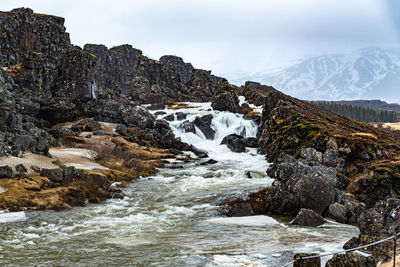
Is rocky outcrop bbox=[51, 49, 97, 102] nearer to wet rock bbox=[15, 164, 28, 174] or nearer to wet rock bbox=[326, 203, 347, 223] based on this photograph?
wet rock bbox=[15, 164, 28, 174]

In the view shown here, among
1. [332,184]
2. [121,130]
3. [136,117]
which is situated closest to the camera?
[332,184]

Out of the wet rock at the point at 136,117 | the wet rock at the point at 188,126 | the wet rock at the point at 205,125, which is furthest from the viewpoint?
the wet rock at the point at 205,125

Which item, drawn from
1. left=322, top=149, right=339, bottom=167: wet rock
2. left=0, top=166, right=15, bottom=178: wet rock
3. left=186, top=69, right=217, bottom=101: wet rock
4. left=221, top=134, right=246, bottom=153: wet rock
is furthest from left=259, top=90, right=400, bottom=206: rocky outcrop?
left=186, top=69, right=217, bottom=101: wet rock

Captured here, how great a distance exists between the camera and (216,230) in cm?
1612

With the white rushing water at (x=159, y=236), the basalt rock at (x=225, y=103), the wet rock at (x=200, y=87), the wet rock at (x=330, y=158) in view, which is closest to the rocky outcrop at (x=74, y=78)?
the basalt rock at (x=225, y=103)

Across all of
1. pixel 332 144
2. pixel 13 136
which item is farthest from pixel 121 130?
pixel 332 144

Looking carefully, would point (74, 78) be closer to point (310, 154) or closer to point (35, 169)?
point (35, 169)

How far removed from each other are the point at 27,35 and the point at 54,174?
101 m

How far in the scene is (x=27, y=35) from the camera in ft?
349

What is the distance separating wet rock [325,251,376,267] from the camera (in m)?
7.86

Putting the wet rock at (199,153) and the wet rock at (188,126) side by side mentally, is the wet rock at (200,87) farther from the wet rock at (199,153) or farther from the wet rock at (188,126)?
the wet rock at (199,153)

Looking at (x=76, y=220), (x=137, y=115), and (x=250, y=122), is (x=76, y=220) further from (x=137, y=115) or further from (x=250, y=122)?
(x=250, y=122)

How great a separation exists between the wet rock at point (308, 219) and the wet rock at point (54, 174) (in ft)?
65.5

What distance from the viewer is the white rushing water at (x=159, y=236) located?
38.4 ft
